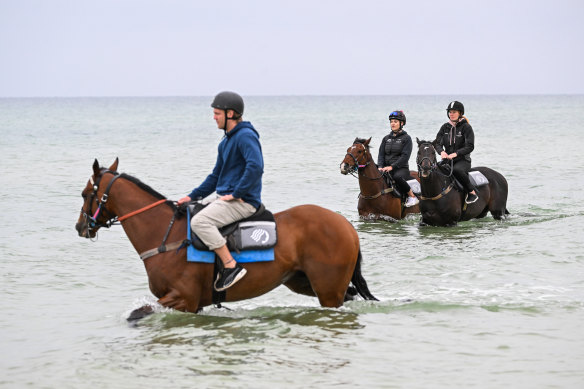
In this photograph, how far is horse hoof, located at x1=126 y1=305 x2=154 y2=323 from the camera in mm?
8602

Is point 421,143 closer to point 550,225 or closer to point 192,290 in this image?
point 550,225

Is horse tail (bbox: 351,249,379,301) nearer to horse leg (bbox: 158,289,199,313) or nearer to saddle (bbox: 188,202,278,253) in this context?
saddle (bbox: 188,202,278,253)

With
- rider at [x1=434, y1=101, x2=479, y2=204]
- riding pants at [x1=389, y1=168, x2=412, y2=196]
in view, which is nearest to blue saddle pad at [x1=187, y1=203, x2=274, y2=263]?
rider at [x1=434, y1=101, x2=479, y2=204]

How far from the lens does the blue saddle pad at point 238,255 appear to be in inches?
335

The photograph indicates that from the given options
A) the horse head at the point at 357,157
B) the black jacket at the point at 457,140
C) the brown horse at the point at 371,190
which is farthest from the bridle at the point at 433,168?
the horse head at the point at 357,157

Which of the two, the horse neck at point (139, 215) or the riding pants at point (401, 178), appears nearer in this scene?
the horse neck at point (139, 215)

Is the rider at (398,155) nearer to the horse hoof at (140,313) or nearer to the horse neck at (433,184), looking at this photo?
the horse neck at (433,184)

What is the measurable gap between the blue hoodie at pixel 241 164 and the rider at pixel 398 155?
8.50 meters

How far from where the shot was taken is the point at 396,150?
670 inches

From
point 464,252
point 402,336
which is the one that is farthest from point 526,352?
point 464,252

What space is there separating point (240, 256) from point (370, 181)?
8.66m

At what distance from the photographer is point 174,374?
7.46 meters

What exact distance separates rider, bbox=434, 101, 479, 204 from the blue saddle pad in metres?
8.27

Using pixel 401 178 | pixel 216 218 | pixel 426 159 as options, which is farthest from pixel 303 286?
pixel 401 178
